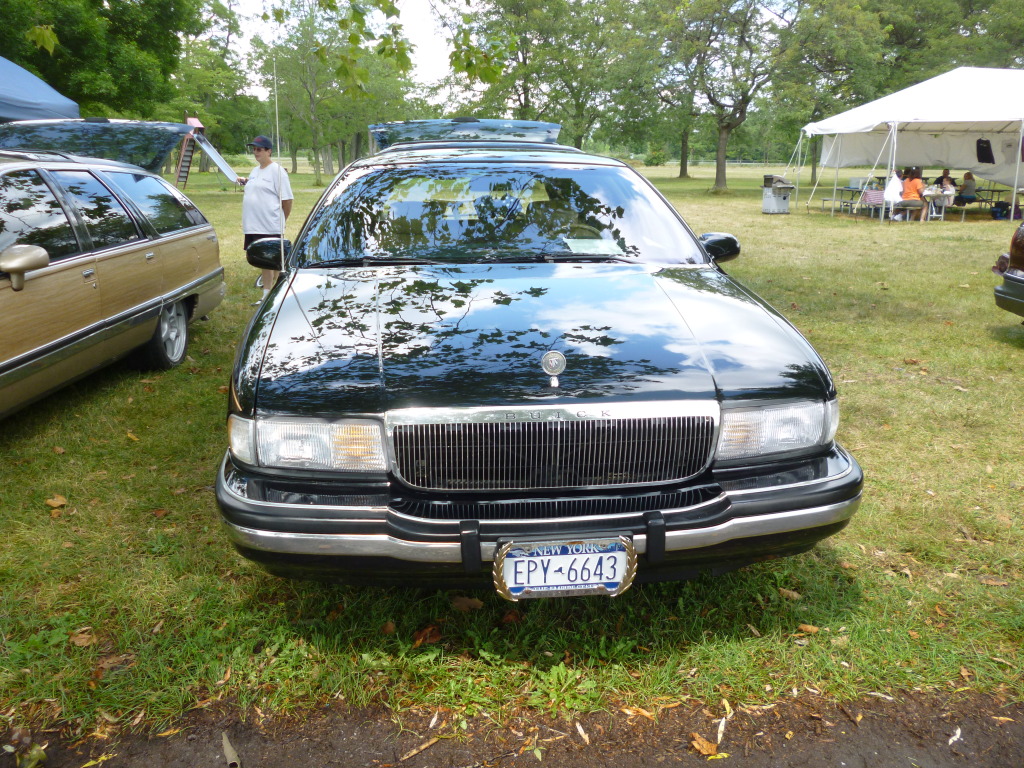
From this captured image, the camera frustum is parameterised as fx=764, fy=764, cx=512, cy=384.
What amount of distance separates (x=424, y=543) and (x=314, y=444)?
435 millimetres

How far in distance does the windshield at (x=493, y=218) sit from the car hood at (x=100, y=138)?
17.0 feet

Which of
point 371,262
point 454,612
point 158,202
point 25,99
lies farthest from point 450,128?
point 25,99

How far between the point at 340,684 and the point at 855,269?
1009cm

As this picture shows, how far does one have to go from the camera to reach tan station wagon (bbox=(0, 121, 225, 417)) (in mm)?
3895

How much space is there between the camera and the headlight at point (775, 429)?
229 centimetres

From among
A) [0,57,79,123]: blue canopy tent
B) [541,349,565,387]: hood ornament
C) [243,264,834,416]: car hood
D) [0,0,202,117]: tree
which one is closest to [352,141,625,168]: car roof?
[243,264,834,416]: car hood

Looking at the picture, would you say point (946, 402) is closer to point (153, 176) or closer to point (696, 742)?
point (696, 742)

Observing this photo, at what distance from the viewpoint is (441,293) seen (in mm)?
2838

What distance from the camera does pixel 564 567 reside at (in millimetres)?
2209

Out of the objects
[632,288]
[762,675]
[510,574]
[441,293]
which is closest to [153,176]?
[441,293]

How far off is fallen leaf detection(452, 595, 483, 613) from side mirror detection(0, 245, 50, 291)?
8.90ft

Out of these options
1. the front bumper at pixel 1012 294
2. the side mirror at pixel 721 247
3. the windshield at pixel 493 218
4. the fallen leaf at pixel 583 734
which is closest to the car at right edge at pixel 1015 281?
the front bumper at pixel 1012 294

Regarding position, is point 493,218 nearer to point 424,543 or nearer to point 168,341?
point 424,543

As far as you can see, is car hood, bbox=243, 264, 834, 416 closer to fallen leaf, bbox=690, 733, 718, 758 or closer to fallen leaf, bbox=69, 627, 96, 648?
fallen leaf, bbox=690, 733, 718, 758
